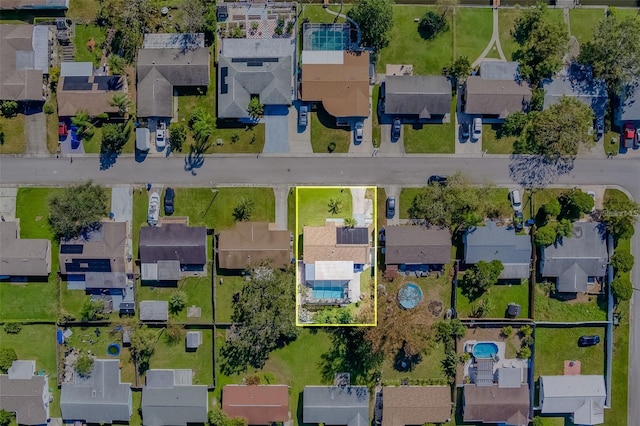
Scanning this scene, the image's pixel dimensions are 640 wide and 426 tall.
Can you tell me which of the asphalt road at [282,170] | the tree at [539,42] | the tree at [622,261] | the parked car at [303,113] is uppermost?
the tree at [539,42]

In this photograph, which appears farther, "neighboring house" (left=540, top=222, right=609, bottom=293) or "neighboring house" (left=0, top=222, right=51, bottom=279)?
"neighboring house" (left=540, top=222, right=609, bottom=293)

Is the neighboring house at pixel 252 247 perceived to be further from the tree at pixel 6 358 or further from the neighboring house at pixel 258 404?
the tree at pixel 6 358

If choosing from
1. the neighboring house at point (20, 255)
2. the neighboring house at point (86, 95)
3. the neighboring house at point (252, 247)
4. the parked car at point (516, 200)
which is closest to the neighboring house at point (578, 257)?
the parked car at point (516, 200)

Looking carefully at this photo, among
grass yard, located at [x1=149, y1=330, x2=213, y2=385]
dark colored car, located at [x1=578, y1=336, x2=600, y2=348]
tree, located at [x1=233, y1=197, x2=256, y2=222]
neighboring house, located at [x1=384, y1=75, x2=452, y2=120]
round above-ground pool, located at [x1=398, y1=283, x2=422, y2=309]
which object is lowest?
grass yard, located at [x1=149, y1=330, x2=213, y2=385]

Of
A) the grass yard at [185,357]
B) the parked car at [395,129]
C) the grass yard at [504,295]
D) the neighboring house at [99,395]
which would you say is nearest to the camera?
the neighboring house at [99,395]

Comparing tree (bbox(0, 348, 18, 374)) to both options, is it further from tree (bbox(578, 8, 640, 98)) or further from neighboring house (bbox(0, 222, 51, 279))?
tree (bbox(578, 8, 640, 98))

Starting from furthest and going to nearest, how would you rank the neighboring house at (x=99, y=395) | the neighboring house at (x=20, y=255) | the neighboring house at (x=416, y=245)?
the neighboring house at (x=99, y=395)
the neighboring house at (x=20, y=255)
the neighboring house at (x=416, y=245)

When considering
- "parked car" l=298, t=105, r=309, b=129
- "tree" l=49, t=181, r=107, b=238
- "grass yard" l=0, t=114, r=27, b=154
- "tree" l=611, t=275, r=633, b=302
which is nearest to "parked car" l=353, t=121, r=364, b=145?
"parked car" l=298, t=105, r=309, b=129
